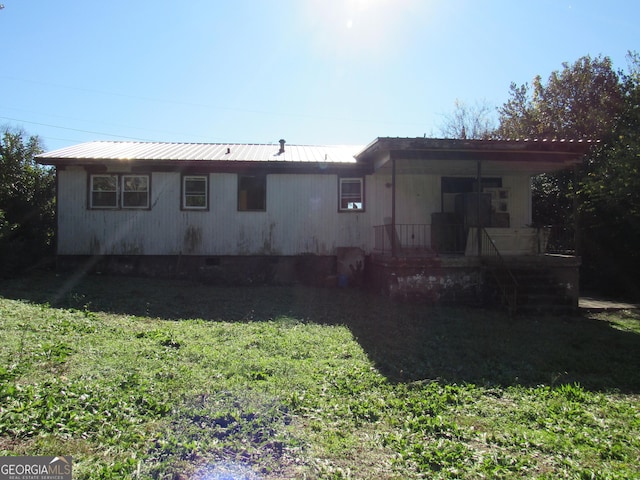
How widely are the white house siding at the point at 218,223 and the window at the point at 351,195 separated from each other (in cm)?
18

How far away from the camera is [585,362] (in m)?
6.03

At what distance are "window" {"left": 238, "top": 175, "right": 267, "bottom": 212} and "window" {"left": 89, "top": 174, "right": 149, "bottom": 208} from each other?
2.73 metres

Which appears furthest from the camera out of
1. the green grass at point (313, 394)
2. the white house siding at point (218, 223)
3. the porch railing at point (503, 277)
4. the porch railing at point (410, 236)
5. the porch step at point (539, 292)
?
the white house siding at point (218, 223)

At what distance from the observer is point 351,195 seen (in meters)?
12.7

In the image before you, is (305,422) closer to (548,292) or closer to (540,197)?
(548,292)

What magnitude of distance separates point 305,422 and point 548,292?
25.7ft

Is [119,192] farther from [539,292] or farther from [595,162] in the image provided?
[595,162]

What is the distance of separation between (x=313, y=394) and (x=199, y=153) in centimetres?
1063

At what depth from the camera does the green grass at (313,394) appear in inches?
125

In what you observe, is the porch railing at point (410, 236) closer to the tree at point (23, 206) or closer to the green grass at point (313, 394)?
the green grass at point (313, 394)

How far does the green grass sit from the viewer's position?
3176 millimetres

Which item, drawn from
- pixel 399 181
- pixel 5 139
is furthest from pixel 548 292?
pixel 5 139
